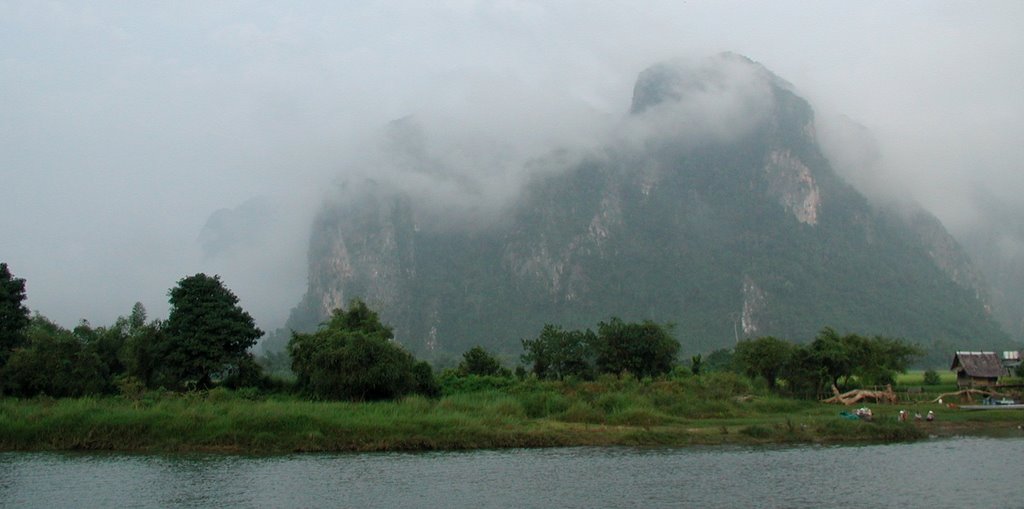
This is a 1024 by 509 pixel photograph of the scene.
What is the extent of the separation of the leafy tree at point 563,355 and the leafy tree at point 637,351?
3.81 feet

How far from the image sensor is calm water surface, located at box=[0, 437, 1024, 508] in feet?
58.6

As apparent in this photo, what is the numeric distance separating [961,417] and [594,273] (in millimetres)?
105038

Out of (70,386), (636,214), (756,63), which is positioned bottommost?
(70,386)

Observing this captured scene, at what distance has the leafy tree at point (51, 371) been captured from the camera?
37.5 m

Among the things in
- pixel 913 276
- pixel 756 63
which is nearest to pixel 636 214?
pixel 913 276

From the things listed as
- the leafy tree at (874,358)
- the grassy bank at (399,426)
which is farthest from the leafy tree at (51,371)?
the leafy tree at (874,358)

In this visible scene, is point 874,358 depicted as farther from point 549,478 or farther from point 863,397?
point 549,478

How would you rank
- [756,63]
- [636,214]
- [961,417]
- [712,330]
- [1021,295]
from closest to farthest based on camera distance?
[961,417], [712,330], [636,214], [1021,295], [756,63]

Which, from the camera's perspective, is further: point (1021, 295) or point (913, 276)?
point (1021, 295)

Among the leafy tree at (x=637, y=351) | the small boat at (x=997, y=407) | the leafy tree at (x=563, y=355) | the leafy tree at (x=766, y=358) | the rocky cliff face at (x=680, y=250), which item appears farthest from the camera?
the rocky cliff face at (x=680, y=250)

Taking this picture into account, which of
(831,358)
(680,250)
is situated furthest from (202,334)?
(680,250)

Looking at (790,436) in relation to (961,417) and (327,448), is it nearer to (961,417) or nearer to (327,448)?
(961,417)

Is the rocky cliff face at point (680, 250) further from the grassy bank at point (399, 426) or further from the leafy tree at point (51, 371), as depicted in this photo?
the leafy tree at point (51, 371)

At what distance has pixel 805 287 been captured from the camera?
125m
